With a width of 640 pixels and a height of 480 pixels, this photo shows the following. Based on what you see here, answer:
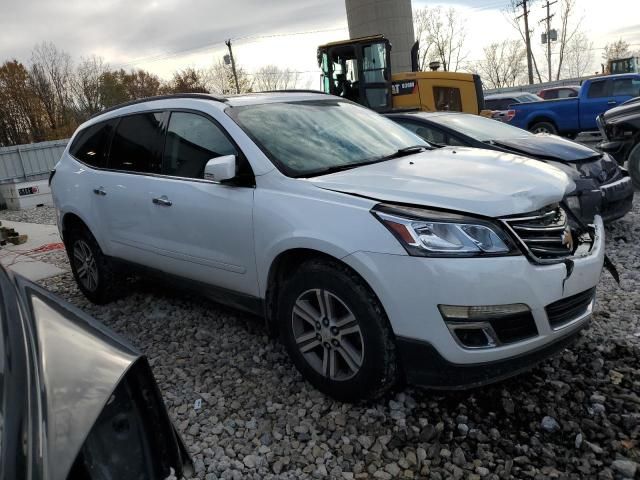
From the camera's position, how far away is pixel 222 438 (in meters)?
2.80

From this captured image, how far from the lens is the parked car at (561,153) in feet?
17.0

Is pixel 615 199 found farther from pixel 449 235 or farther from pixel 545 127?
pixel 545 127

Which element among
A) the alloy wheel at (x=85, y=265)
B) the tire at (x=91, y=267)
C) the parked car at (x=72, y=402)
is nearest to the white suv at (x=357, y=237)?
the tire at (x=91, y=267)

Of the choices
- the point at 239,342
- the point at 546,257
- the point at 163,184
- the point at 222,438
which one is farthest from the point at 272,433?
the point at 163,184

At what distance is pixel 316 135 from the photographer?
3502mm

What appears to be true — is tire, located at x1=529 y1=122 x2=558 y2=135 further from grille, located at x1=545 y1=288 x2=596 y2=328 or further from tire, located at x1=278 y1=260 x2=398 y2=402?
tire, located at x1=278 y1=260 x2=398 y2=402

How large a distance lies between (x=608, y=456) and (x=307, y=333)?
156 cm

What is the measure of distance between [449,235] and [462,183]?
415 millimetres

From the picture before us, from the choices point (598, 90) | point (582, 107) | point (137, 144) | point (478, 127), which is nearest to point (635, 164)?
point (478, 127)

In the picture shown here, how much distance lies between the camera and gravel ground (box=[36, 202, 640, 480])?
2410 millimetres

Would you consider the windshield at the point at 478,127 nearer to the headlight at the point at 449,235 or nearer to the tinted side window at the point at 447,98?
the headlight at the point at 449,235

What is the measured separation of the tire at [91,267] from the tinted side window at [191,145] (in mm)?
1384

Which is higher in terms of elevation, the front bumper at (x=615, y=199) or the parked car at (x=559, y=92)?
the parked car at (x=559, y=92)

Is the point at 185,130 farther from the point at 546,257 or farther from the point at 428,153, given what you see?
the point at 546,257
